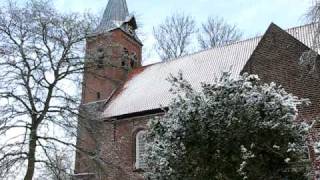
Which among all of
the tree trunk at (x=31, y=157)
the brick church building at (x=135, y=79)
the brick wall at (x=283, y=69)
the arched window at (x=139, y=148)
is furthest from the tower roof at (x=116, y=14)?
the tree trunk at (x=31, y=157)

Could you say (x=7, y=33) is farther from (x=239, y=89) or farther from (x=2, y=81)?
(x=239, y=89)

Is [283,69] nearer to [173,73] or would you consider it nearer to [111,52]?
[111,52]

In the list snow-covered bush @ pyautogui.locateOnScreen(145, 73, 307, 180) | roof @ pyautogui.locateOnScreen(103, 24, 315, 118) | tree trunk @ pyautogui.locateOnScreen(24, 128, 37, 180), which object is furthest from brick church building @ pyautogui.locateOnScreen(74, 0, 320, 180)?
tree trunk @ pyautogui.locateOnScreen(24, 128, 37, 180)

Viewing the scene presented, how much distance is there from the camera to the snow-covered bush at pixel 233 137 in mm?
9891

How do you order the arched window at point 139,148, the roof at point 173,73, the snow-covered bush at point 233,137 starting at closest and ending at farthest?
the snow-covered bush at point 233,137, the arched window at point 139,148, the roof at point 173,73

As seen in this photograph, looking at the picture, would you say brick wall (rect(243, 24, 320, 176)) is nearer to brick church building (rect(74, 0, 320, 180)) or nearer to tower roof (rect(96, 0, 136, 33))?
brick church building (rect(74, 0, 320, 180))

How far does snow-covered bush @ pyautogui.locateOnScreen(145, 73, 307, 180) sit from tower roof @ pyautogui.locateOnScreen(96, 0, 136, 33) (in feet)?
61.7

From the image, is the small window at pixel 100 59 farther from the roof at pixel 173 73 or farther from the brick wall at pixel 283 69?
the roof at pixel 173 73

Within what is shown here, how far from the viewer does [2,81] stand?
14695 millimetres

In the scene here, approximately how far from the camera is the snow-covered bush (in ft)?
32.4

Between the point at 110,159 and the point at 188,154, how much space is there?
13529 millimetres

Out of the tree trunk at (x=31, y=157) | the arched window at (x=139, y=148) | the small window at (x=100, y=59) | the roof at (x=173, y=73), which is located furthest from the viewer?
the roof at (x=173, y=73)

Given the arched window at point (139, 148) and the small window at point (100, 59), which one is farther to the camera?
the arched window at point (139, 148)

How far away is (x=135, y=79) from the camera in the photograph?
27.2 meters
